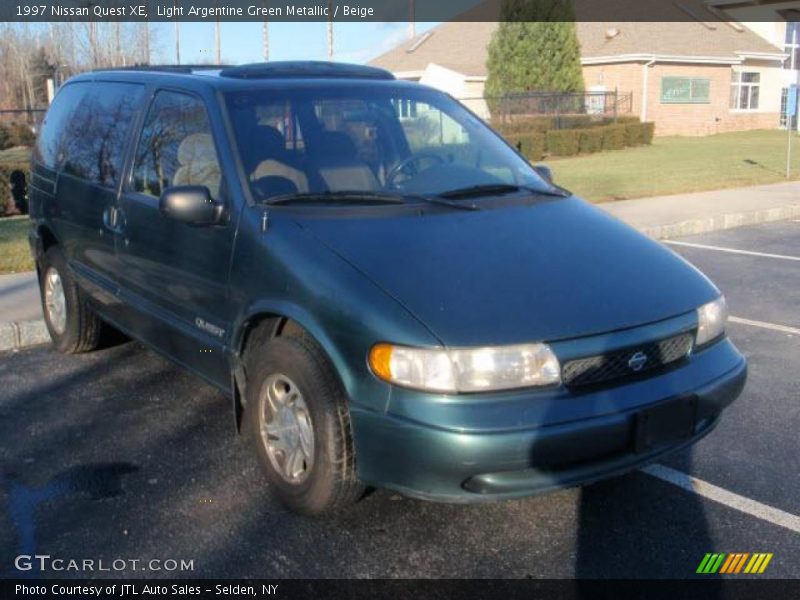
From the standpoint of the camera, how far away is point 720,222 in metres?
11.7

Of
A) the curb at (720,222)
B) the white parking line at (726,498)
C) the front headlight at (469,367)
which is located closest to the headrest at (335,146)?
the front headlight at (469,367)

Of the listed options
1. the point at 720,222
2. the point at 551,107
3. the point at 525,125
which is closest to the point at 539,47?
the point at 551,107

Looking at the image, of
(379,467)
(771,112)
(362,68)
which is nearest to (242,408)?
(379,467)

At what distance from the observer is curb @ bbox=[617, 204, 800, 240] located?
35.1 ft

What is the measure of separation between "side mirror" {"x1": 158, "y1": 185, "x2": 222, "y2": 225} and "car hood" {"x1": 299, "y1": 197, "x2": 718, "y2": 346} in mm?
532

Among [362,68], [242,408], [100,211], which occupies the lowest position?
[242,408]

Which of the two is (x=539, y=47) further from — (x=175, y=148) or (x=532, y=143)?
(x=175, y=148)

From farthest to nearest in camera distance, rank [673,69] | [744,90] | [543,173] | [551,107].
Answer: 1. [744,90]
2. [673,69]
3. [551,107]
4. [543,173]

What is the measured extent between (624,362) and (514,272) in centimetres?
55

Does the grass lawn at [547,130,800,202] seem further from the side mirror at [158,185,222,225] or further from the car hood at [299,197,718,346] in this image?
the side mirror at [158,185,222,225]

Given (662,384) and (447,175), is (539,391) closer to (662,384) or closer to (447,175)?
(662,384)

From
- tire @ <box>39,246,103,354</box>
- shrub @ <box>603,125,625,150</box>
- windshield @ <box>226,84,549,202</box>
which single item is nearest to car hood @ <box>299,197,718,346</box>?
windshield @ <box>226,84,549,202</box>

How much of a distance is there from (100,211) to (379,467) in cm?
267

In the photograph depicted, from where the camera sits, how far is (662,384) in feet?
11.0
